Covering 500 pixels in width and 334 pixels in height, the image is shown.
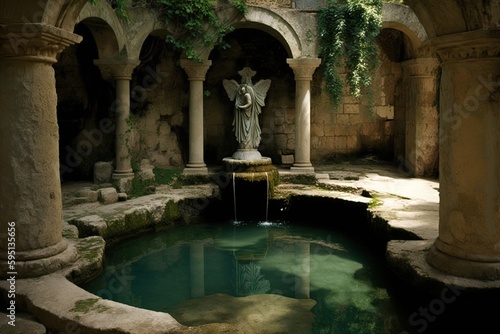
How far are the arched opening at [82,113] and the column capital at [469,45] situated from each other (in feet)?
23.7

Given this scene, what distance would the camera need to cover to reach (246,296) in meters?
5.17

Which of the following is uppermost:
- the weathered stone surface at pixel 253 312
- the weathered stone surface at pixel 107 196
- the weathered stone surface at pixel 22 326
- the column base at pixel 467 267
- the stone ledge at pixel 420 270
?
the weathered stone surface at pixel 107 196

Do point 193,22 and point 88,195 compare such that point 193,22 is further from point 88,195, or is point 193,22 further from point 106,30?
point 88,195

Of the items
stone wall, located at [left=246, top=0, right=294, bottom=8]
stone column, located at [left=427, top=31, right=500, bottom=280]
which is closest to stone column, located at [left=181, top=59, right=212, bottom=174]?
stone wall, located at [left=246, top=0, right=294, bottom=8]

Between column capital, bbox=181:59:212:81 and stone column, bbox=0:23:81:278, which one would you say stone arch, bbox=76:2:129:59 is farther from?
stone column, bbox=0:23:81:278

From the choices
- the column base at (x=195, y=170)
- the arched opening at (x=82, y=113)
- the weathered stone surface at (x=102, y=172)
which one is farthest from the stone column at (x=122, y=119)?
the column base at (x=195, y=170)

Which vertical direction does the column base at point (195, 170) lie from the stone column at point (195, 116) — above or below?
below

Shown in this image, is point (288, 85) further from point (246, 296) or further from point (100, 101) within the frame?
point (246, 296)

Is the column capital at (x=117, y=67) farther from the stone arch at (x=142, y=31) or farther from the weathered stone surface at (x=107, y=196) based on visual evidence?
the weathered stone surface at (x=107, y=196)

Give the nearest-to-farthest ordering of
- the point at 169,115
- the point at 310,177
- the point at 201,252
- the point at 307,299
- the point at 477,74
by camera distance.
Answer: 1. the point at 477,74
2. the point at 307,299
3. the point at 201,252
4. the point at 310,177
5. the point at 169,115

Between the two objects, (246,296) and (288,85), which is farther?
(288,85)

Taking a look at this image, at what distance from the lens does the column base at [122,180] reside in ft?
28.6

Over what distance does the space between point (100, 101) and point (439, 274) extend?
790cm

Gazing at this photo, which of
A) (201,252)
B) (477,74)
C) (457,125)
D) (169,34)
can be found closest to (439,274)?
(457,125)
